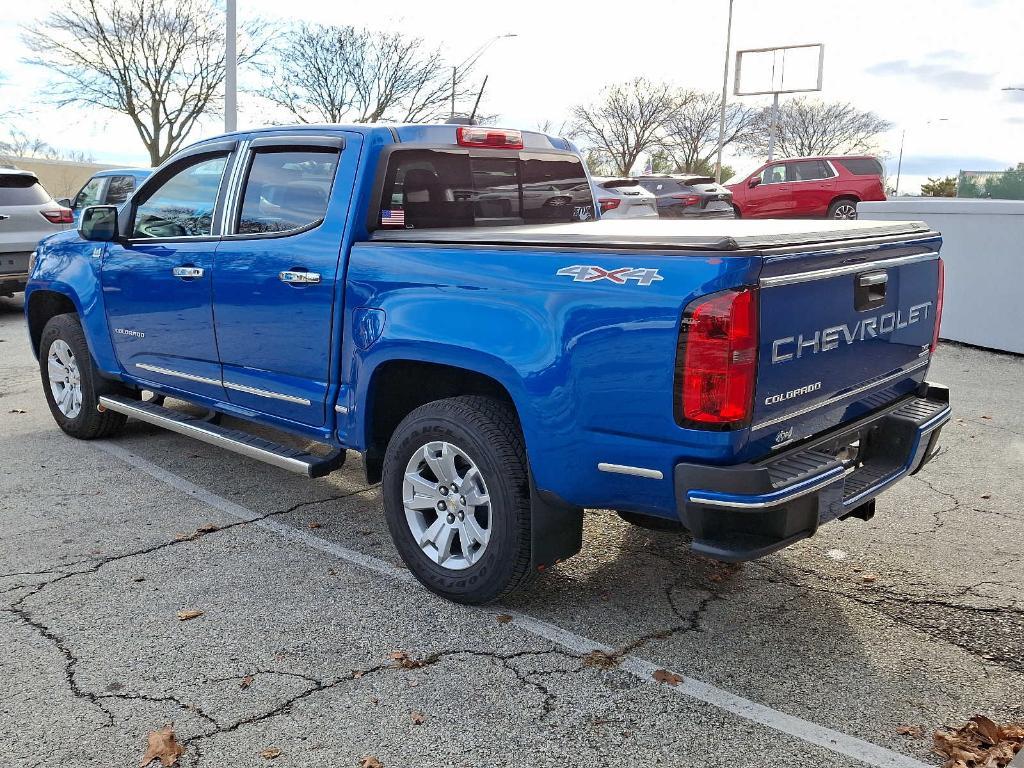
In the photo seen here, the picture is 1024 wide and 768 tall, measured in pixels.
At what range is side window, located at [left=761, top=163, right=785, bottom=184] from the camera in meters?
20.4

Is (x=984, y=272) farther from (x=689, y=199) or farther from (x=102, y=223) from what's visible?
(x=689, y=199)

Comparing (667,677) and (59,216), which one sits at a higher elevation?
(59,216)

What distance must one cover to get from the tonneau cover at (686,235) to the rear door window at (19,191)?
10198 millimetres

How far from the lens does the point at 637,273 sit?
3.08 m

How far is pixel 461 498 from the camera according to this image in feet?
12.6

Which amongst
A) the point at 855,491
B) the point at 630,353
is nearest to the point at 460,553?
the point at 630,353

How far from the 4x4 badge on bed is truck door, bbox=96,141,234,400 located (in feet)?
7.77

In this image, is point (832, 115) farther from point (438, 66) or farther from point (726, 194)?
point (726, 194)

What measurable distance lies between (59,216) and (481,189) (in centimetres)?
991

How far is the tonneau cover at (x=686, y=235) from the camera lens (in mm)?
3014

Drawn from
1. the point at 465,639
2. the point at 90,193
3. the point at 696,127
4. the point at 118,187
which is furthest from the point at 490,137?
the point at 696,127

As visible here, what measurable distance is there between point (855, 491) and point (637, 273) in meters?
1.26

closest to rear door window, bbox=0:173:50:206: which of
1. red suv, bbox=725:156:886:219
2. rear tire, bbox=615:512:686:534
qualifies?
rear tire, bbox=615:512:686:534

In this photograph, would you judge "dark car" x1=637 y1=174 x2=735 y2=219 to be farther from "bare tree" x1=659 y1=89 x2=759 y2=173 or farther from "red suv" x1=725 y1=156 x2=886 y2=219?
"bare tree" x1=659 y1=89 x2=759 y2=173
